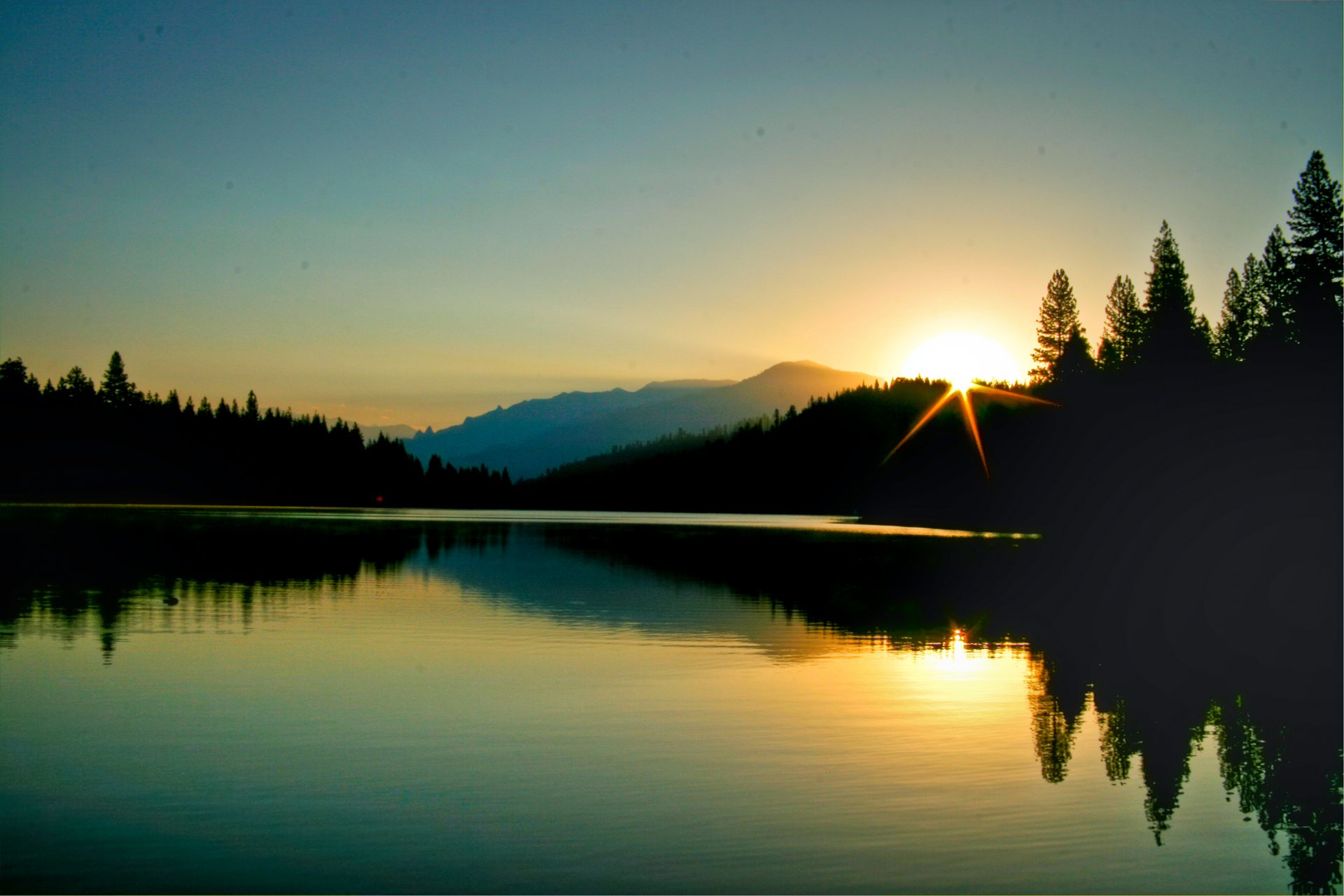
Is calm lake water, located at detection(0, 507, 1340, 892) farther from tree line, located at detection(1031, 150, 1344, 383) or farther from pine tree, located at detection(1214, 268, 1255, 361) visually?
pine tree, located at detection(1214, 268, 1255, 361)

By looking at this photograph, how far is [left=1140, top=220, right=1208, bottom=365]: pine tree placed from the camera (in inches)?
3669

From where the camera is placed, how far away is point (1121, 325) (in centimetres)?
11588

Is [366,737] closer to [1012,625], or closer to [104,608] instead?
[104,608]

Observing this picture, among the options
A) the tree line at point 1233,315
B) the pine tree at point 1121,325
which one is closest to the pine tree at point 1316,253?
the tree line at point 1233,315

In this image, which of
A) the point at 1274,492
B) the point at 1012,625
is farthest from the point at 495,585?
the point at 1274,492

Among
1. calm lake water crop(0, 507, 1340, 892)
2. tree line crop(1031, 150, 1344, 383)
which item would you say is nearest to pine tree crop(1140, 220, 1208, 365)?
tree line crop(1031, 150, 1344, 383)

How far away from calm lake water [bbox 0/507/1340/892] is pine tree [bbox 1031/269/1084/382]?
100054mm

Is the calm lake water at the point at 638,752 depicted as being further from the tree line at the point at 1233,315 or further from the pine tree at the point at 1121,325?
the pine tree at the point at 1121,325

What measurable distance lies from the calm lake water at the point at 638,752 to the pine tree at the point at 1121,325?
3293 inches

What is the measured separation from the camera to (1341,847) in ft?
44.0

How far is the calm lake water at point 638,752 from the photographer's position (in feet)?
40.2

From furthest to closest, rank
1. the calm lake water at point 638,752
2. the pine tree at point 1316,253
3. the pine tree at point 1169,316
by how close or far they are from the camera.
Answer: the pine tree at point 1169,316 < the pine tree at point 1316,253 < the calm lake water at point 638,752

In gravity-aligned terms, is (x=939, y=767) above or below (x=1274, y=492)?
below

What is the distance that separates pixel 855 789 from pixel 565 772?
4.18m
